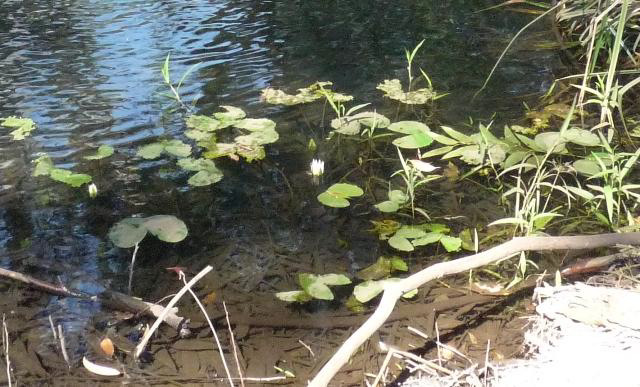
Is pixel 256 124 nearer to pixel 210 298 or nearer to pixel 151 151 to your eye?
pixel 151 151

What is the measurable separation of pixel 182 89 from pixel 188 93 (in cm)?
6

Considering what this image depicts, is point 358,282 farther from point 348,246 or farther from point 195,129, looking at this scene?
point 195,129

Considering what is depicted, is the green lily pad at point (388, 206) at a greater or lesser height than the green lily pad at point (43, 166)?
lesser

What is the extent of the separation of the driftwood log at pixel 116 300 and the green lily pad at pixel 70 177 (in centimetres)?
53

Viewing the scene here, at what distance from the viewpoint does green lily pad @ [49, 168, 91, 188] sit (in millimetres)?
2139

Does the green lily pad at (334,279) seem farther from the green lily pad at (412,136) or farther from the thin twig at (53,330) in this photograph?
the green lily pad at (412,136)

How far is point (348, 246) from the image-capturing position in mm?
1920

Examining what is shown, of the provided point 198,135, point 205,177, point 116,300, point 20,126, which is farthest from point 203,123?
point 116,300

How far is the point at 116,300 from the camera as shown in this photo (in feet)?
5.30

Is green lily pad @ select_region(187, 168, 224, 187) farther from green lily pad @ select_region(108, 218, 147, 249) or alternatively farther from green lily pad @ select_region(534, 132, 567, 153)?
green lily pad @ select_region(534, 132, 567, 153)

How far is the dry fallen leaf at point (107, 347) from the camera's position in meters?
1.47

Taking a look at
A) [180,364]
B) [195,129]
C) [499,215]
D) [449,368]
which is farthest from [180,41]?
[449,368]

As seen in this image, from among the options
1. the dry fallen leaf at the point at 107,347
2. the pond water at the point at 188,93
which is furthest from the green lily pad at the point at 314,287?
the dry fallen leaf at the point at 107,347

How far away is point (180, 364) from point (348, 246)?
68 centimetres
